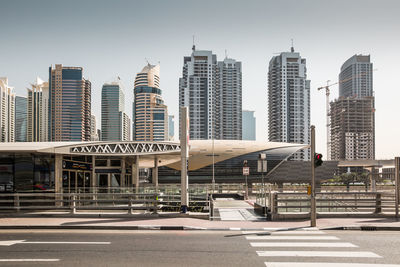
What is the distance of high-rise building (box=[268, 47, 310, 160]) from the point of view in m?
183

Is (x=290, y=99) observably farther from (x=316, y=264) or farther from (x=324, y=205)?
(x=316, y=264)

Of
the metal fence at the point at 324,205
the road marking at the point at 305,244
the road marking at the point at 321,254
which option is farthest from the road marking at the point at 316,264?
the metal fence at the point at 324,205

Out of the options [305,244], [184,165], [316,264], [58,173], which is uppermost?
[184,165]

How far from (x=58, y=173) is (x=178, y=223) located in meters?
12.1

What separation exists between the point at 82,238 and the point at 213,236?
13.8ft

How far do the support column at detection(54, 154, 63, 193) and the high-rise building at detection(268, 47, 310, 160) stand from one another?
16691cm

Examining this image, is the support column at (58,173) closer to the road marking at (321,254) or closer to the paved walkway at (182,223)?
the paved walkway at (182,223)

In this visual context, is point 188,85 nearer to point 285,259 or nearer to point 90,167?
point 90,167

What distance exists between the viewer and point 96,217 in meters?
16.2

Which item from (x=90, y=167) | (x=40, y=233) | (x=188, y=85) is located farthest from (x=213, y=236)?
(x=188, y=85)

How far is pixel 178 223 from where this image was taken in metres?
14.6

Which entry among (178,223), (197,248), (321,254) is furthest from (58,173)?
(321,254)

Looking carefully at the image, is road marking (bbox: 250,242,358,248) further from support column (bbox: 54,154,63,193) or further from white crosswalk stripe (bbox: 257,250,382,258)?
support column (bbox: 54,154,63,193)

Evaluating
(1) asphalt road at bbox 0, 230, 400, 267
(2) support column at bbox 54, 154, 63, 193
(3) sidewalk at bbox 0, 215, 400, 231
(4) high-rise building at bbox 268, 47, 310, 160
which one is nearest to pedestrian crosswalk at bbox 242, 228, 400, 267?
(1) asphalt road at bbox 0, 230, 400, 267
